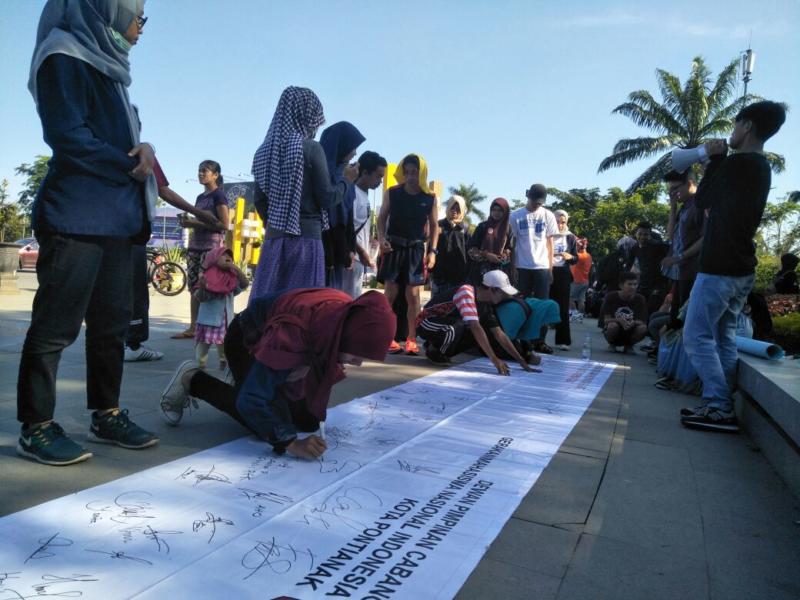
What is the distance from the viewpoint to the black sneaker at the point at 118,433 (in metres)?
2.32

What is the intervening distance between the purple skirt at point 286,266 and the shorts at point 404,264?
6.63 feet

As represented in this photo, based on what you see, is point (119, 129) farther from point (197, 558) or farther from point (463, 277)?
point (463, 277)

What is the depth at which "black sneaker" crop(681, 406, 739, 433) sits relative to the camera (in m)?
3.23

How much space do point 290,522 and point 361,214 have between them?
10.9 feet

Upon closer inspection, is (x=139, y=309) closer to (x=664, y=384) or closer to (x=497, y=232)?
(x=497, y=232)

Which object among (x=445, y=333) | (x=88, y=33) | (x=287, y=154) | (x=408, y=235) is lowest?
(x=445, y=333)

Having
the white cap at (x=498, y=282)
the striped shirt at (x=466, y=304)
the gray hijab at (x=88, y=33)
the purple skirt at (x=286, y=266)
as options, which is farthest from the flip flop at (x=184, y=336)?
the gray hijab at (x=88, y=33)

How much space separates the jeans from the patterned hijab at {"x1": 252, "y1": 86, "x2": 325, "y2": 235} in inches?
88.4

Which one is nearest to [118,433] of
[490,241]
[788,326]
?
[490,241]

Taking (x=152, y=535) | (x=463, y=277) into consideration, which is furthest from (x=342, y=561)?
(x=463, y=277)

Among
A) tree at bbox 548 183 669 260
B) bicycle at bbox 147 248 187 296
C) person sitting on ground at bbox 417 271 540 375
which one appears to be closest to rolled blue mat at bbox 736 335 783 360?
person sitting on ground at bbox 417 271 540 375

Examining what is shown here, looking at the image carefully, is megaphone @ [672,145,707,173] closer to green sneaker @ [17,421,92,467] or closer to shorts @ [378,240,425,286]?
shorts @ [378,240,425,286]

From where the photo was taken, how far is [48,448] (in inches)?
82.3

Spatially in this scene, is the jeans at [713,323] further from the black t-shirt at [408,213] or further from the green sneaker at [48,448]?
the green sneaker at [48,448]
